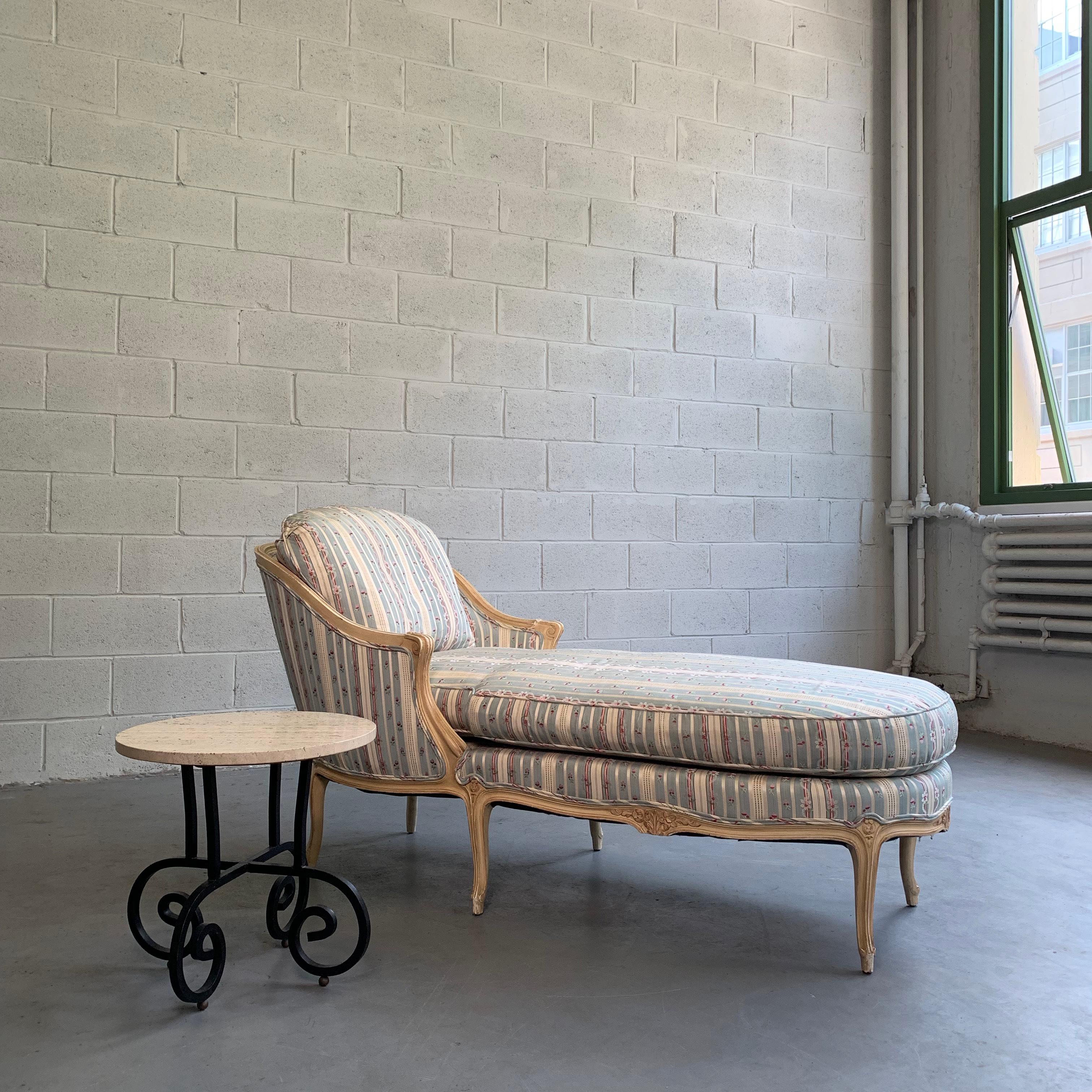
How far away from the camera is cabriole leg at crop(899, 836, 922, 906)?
80.7 inches

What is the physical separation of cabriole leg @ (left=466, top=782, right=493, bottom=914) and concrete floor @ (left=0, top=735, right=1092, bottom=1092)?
0.14ft

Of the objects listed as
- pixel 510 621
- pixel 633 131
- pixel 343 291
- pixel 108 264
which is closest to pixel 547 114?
pixel 633 131

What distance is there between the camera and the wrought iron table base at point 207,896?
1.63 m

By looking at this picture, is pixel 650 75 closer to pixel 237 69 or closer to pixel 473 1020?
pixel 237 69

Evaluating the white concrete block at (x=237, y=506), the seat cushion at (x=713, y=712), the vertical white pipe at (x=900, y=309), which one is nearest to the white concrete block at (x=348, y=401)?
the white concrete block at (x=237, y=506)

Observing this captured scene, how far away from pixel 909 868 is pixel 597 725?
0.73 meters

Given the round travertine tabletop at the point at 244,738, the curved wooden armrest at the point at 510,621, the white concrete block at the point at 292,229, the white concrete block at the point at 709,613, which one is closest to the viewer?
the round travertine tabletop at the point at 244,738

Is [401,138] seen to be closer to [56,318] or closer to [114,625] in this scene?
[56,318]

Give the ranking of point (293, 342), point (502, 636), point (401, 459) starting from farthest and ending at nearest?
point (401, 459), point (293, 342), point (502, 636)

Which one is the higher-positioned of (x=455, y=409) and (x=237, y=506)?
(x=455, y=409)

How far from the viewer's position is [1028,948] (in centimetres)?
188

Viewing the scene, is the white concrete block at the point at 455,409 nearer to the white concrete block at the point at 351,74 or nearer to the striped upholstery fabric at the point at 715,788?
the white concrete block at the point at 351,74

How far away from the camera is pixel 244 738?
1.67 meters

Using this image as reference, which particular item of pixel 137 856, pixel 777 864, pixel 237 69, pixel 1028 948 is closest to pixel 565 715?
pixel 777 864
